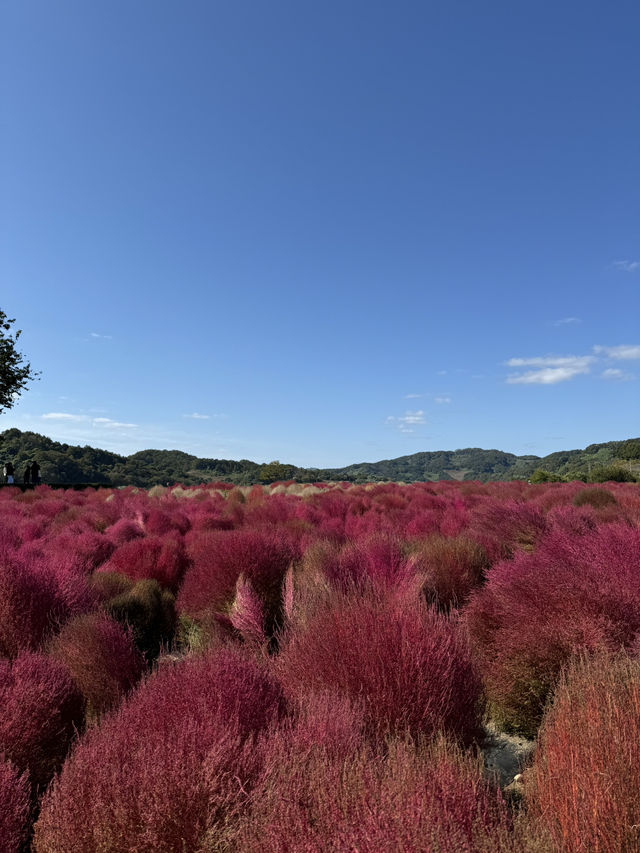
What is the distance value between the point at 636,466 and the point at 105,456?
168 feet

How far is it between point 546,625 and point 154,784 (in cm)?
293

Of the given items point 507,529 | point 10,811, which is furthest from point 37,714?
point 507,529

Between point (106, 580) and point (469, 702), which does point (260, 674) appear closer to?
point (469, 702)

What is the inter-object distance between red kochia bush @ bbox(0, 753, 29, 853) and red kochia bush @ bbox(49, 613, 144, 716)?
4.00ft

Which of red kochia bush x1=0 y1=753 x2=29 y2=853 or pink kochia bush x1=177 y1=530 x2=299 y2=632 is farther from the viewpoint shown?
pink kochia bush x1=177 y1=530 x2=299 y2=632

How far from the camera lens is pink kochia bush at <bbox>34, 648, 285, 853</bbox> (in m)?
1.61

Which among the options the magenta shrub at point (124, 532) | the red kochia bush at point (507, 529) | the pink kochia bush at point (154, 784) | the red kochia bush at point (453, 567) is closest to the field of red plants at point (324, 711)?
the pink kochia bush at point (154, 784)

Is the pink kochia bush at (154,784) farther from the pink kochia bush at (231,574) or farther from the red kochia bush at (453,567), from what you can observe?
the red kochia bush at (453,567)

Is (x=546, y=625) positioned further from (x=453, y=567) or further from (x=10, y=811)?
(x=10, y=811)

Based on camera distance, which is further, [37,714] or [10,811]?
[37,714]

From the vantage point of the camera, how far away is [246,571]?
5.52 meters

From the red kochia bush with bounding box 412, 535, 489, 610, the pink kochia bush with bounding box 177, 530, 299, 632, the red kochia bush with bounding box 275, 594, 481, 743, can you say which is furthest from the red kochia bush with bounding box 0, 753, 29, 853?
the red kochia bush with bounding box 412, 535, 489, 610

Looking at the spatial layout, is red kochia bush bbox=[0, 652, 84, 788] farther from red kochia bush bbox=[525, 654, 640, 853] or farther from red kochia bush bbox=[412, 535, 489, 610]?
red kochia bush bbox=[412, 535, 489, 610]

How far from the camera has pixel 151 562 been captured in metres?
6.61
